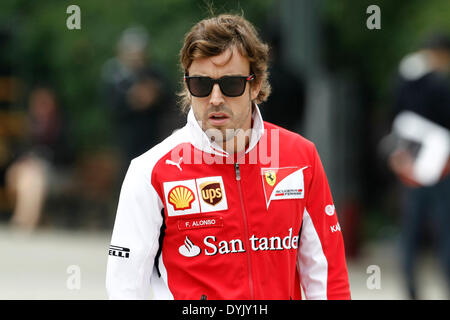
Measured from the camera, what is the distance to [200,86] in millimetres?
3801

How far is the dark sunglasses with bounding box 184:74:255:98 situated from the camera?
379 cm

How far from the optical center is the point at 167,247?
3.77 metres

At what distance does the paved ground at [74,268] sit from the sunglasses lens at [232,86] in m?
3.85

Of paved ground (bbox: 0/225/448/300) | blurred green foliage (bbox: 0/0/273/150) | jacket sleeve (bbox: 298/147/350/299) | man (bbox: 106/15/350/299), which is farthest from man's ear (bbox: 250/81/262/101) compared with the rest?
blurred green foliage (bbox: 0/0/273/150)

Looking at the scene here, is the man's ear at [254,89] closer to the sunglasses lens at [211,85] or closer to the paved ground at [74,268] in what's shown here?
the sunglasses lens at [211,85]

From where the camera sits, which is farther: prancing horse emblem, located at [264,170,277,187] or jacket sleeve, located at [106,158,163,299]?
prancing horse emblem, located at [264,170,277,187]

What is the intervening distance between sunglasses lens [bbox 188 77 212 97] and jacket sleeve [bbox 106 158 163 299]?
0.37m

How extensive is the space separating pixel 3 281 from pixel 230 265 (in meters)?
5.69

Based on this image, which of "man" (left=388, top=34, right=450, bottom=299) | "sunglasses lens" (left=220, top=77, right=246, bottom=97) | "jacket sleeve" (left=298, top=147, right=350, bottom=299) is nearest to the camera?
A: "sunglasses lens" (left=220, top=77, right=246, bottom=97)

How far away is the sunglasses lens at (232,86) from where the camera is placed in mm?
3797

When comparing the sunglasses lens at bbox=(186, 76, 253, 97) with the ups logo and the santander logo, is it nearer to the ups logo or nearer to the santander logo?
the ups logo

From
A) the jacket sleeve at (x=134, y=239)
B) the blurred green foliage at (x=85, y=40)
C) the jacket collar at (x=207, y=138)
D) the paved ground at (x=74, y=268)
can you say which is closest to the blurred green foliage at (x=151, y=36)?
the blurred green foliage at (x=85, y=40)
